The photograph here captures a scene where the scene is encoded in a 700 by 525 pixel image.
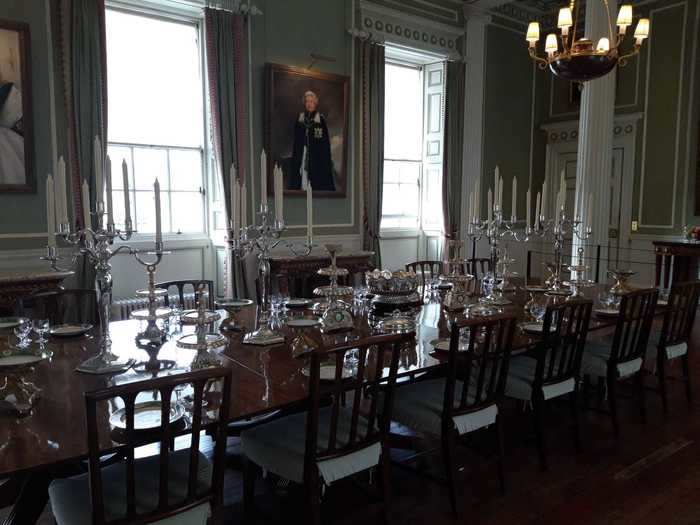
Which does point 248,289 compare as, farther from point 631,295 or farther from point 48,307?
point 631,295

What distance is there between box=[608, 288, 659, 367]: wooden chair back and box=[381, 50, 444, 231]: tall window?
3.95 metres

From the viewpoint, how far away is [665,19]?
6879 millimetres

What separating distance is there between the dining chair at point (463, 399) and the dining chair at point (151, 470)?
97 centimetres

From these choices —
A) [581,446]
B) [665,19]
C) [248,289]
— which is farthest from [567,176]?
[581,446]

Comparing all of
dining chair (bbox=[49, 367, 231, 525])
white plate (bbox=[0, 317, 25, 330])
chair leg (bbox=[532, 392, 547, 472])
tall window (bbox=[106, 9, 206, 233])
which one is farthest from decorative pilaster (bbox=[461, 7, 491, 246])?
dining chair (bbox=[49, 367, 231, 525])

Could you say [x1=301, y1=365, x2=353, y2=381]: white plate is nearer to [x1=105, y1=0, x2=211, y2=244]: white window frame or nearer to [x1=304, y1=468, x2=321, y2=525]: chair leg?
[x1=304, y1=468, x2=321, y2=525]: chair leg

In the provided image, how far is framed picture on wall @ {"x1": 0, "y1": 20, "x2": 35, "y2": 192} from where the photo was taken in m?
4.14

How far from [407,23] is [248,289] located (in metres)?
3.61

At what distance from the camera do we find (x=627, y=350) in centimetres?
336

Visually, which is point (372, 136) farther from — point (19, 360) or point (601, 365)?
point (19, 360)

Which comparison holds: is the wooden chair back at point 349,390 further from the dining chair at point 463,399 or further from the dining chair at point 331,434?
the dining chair at point 463,399

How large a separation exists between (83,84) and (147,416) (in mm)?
3496

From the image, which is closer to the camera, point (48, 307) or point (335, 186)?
point (48, 307)

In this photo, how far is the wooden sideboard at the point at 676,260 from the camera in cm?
614
